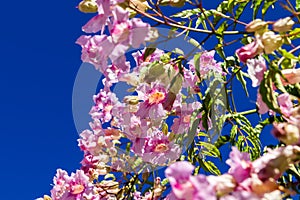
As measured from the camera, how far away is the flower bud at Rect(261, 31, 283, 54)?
0.96 metres

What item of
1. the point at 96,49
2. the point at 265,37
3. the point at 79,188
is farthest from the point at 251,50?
the point at 79,188

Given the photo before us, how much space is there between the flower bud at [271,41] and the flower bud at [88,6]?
43 cm

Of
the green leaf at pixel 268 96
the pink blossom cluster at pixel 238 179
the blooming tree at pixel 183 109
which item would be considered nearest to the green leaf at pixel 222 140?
the blooming tree at pixel 183 109

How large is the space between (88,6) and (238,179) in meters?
0.62

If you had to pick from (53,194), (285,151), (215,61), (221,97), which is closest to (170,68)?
(221,97)

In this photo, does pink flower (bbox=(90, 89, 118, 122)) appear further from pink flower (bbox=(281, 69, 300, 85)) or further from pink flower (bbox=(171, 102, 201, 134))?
pink flower (bbox=(281, 69, 300, 85))

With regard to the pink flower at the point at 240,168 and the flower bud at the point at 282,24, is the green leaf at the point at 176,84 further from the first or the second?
the pink flower at the point at 240,168

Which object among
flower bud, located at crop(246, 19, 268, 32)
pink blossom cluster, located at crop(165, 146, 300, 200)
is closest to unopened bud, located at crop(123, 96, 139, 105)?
flower bud, located at crop(246, 19, 268, 32)

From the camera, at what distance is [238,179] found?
0.75 meters

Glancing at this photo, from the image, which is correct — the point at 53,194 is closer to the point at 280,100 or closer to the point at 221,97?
the point at 221,97

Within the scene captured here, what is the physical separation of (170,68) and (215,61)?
33cm

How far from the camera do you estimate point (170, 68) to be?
1.33m

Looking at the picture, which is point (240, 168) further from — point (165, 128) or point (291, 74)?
point (165, 128)

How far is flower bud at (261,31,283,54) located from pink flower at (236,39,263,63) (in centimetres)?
1
